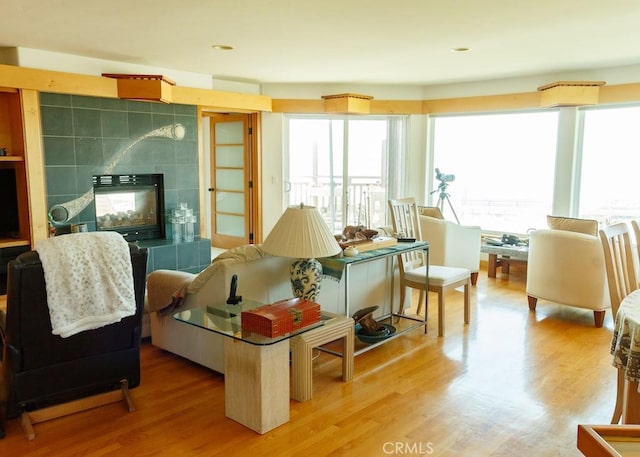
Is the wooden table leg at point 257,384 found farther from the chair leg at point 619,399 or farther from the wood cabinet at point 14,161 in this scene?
the wood cabinet at point 14,161

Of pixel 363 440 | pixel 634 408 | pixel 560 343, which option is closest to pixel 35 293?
pixel 363 440

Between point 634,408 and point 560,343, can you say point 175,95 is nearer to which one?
point 560,343

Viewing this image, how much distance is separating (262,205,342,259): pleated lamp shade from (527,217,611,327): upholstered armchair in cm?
239

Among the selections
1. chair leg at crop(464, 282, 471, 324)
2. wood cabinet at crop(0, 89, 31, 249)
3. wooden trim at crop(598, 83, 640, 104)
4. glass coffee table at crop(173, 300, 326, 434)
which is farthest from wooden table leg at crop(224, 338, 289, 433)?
wooden trim at crop(598, 83, 640, 104)

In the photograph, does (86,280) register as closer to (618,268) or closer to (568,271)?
(618,268)

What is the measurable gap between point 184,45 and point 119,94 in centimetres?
107

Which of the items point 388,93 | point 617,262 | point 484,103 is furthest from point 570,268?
point 388,93

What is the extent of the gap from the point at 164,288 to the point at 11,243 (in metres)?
2.10

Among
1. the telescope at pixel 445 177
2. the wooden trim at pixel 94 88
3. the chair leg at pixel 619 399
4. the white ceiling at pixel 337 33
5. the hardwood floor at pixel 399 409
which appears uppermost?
the white ceiling at pixel 337 33

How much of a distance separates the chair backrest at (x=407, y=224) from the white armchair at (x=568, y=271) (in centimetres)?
112

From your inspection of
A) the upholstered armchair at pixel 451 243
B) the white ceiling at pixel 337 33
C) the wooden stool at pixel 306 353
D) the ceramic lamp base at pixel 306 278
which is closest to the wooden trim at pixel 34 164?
the white ceiling at pixel 337 33

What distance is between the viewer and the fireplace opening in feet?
17.4

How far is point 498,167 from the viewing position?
A: 6.75 metres

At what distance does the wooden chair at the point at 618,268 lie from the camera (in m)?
2.49
